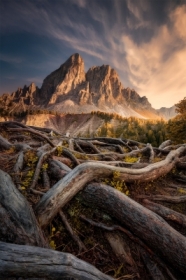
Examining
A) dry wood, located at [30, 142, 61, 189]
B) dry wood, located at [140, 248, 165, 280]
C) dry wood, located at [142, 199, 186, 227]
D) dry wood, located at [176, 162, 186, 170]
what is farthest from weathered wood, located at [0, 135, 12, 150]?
dry wood, located at [176, 162, 186, 170]

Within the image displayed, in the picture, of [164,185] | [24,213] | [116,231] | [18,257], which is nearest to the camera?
[18,257]

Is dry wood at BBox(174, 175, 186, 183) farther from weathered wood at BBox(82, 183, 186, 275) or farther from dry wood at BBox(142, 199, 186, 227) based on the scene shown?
weathered wood at BBox(82, 183, 186, 275)

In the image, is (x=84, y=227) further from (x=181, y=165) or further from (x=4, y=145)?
(x=181, y=165)

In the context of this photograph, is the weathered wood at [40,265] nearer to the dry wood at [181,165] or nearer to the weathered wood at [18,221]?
the weathered wood at [18,221]

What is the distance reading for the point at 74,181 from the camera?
3.31m

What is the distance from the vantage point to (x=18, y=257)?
72.7 inches

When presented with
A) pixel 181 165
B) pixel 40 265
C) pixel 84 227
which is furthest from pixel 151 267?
pixel 181 165

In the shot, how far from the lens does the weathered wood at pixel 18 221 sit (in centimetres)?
216

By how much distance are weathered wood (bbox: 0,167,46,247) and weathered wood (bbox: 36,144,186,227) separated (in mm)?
304

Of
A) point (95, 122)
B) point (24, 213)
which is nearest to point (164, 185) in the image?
point (24, 213)

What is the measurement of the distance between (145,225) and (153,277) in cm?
70

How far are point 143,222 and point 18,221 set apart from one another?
1942 mm

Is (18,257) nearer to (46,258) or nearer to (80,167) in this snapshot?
(46,258)

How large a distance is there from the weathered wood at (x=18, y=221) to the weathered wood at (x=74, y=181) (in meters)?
0.30
